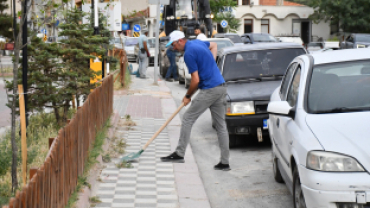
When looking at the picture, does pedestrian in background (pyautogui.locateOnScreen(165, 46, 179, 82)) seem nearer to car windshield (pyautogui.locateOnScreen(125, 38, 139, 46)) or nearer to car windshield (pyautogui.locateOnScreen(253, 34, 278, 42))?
car windshield (pyautogui.locateOnScreen(125, 38, 139, 46))

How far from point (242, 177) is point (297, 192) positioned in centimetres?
210

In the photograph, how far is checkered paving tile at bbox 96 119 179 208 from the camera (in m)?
5.58

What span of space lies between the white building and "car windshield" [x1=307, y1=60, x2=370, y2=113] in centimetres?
5775

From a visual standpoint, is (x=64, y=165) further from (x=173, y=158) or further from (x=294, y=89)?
(x=173, y=158)

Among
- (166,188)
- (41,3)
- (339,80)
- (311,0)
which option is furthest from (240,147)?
(311,0)

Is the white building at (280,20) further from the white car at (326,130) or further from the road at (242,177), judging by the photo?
the white car at (326,130)

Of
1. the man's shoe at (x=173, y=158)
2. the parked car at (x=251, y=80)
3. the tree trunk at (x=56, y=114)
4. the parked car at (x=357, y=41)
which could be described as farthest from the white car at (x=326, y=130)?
the parked car at (x=357, y=41)

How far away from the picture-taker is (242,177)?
22.7ft

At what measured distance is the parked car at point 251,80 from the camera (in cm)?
808

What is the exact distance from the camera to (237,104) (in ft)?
26.6

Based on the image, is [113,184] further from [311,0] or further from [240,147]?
[311,0]

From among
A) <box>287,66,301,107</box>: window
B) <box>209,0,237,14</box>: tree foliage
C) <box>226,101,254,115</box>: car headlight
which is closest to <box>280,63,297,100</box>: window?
<box>287,66,301,107</box>: window

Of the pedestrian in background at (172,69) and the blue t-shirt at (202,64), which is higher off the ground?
the blue t-shirt at (202,64)

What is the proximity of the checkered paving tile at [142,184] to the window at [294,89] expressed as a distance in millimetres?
1524
